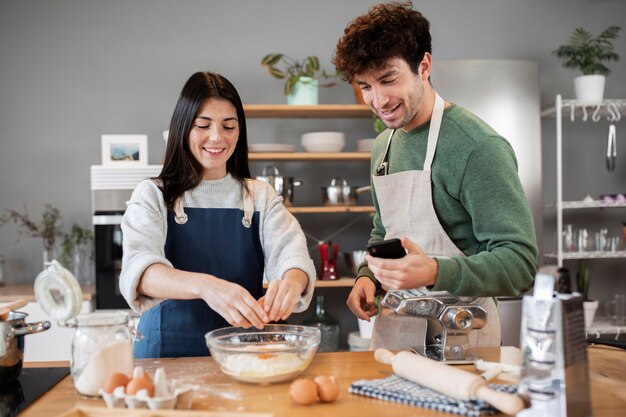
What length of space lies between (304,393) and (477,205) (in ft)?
2.30

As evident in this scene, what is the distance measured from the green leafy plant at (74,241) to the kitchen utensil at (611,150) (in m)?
3.26

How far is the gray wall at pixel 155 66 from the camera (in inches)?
163

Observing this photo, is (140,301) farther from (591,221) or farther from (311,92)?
(591,221)

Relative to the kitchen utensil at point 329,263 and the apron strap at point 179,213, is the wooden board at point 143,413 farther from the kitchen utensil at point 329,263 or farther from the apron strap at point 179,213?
the kitchen utensil at point 329,263

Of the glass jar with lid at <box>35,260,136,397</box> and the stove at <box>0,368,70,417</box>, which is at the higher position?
the glass jar with lid at <box>35,260,136,397</box>

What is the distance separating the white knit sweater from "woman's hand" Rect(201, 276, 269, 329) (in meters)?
0.19

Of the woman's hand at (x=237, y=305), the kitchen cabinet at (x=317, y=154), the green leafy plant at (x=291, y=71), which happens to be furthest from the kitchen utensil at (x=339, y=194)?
the woman's hand at (x=237, y=305)

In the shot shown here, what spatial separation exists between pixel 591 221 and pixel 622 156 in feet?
1.59

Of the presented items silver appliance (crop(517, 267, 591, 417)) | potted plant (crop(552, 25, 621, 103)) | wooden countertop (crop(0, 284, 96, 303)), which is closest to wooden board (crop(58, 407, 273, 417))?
silver appliance (crop(517, 267, 591, 417))

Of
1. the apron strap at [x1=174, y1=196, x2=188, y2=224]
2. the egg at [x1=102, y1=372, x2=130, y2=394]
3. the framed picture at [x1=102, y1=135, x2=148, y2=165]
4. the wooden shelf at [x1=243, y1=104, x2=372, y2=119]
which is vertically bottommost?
the egg at [x1=102, y1=372, x2=130, y2=394]

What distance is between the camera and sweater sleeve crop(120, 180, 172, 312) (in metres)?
1.52

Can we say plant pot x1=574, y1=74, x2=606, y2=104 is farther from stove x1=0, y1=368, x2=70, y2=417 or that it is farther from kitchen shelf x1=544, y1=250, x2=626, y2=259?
stove x1=0, y1=368, x2=70, y2=417

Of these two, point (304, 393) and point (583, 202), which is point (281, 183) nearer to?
point (583, 202)

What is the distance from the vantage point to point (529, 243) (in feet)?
4.99
